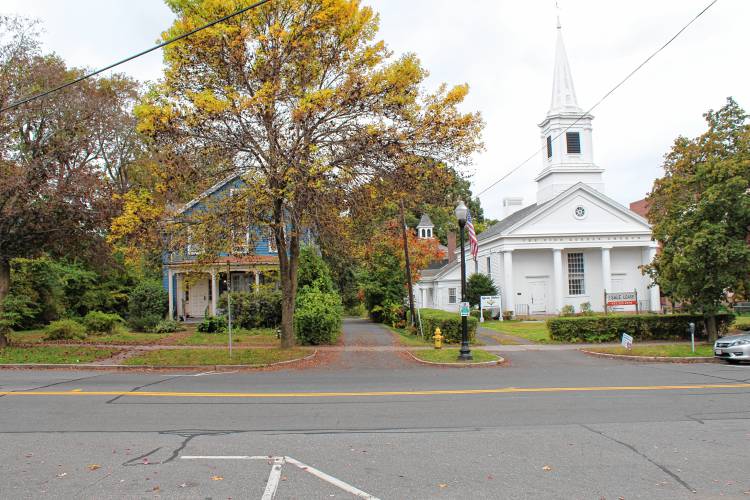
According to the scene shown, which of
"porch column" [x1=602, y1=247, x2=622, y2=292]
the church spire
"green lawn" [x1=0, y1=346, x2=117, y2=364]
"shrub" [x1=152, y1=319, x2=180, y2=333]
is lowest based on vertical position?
"green lawn" [x1=0, y1=346, x2=117, y2=364]

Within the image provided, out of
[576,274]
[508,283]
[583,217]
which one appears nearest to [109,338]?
[508,283]

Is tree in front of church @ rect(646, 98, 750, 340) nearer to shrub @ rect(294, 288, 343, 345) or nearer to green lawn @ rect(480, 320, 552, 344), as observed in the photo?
green lawn @ rect(480, 320, 552, 344)

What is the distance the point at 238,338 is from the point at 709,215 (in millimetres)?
17780

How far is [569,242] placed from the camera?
3794 centimetres

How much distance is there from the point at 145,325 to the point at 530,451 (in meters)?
24.0

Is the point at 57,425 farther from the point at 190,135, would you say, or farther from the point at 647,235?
the point at 647,235

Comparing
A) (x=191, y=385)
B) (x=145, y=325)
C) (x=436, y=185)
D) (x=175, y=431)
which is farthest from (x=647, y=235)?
(x=175, y=431)

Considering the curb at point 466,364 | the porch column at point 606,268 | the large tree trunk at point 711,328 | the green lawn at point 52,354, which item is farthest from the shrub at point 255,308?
the porch column at point 606,268

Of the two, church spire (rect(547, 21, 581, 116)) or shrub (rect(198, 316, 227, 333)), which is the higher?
church spire (rect(547, 21, 581, 116))

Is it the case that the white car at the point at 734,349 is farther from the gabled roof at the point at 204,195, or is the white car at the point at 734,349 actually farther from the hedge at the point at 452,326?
the gabled roof at the point at 204,195

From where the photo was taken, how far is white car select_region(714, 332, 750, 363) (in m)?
16.6

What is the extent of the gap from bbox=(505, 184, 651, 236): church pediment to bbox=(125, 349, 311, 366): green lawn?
23.5 m

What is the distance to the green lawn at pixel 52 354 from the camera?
17188 millimetres

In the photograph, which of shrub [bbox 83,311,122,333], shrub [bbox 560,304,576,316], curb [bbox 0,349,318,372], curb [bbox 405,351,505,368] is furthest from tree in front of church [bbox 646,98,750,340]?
shrub [bbox 83,311,122,333]
